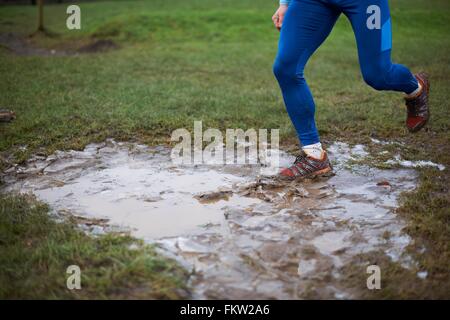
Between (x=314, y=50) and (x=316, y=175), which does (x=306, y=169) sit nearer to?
(x=316, y=175)

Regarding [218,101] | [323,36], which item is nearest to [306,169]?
[323,36]

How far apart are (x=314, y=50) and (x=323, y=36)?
119mm

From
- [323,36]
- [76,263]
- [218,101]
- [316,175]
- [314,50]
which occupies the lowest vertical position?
[76,263]

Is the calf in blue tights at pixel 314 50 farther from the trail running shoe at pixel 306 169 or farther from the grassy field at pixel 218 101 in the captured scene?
the grassy field at pixel 218 101

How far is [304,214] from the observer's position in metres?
3.06

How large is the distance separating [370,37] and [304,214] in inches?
52.6

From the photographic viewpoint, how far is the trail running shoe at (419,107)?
3809 millimetres

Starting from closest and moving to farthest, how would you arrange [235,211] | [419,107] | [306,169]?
[235,211] < [306,169] < [419,107]

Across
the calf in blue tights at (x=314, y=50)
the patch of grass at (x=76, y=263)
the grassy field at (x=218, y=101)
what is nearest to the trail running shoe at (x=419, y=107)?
the calf in blue tights at (x=314, y=50)

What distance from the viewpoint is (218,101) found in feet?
19.8
